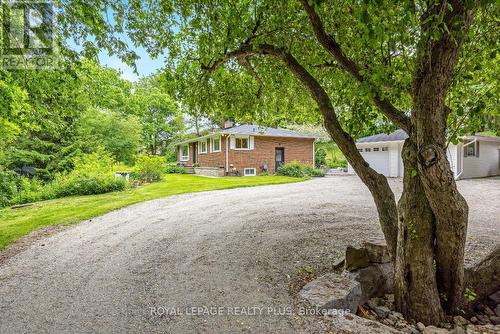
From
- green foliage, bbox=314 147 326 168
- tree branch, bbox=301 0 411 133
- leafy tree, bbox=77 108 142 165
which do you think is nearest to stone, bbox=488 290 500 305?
tree branch, bbox=301 0 411 133

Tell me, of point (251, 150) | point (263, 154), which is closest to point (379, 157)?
point (263, 154)

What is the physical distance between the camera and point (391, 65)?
3832mm

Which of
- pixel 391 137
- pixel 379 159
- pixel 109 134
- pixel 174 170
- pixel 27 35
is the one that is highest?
pixel 109 134

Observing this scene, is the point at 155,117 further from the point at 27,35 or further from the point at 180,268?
the point at 180,268

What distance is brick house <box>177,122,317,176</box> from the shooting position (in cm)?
2034

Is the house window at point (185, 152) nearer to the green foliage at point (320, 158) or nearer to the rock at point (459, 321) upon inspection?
the green foliage at point (320, 158)

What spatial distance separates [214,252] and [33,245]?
3368 mm

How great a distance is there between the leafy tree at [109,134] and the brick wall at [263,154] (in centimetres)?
612

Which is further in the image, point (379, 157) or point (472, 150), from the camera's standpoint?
point (379, 157)

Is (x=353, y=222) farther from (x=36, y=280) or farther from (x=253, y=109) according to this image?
(x=36, y=280)

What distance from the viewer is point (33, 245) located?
16.6 ft

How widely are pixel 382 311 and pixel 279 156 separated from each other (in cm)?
1932

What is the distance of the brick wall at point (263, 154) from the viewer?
814 inches

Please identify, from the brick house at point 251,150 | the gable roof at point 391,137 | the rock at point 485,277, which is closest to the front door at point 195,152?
the brick house at point 251,150
